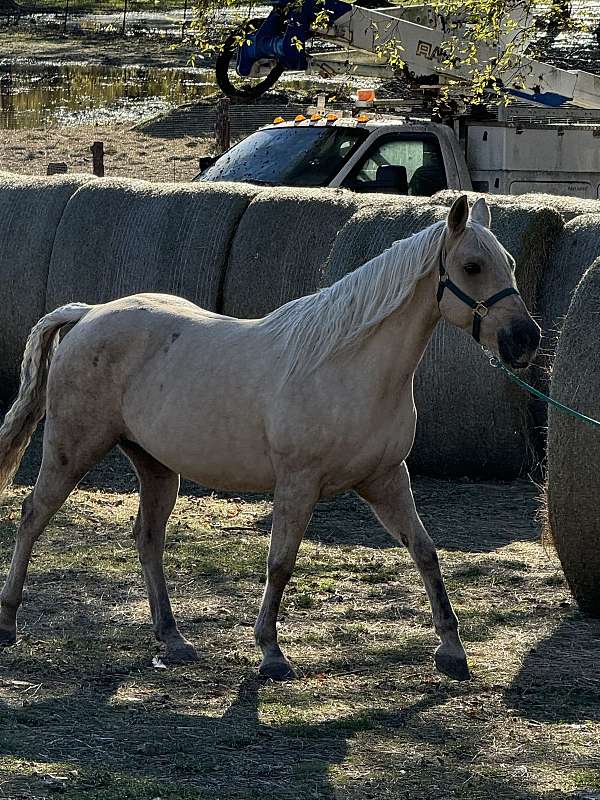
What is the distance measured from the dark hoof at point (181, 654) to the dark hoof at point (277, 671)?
0.36 metres

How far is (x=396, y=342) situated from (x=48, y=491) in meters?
1.64

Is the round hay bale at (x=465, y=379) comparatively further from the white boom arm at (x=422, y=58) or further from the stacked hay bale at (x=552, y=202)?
the white boom arm at (x=422, y=58)

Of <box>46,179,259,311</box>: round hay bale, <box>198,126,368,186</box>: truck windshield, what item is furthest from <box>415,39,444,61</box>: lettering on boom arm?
<box>46,179,259,311</box>: round hay bale

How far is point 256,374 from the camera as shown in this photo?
17.2ft

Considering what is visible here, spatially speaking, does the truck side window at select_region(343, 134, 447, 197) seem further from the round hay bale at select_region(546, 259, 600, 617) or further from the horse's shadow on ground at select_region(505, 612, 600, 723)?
the horse's shadow on ground at select_region(505, 612, 600, 723)

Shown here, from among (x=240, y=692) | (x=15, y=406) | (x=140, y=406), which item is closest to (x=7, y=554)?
(x=15, y=406)

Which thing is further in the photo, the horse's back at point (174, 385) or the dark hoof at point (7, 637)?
the dark hoof at point (7, 637)

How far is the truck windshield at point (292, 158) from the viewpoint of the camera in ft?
37.0

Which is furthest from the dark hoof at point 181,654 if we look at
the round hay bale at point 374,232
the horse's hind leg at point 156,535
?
the round hay bale at point 374,232

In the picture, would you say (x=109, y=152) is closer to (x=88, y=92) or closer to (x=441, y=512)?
(x=88, y=92)

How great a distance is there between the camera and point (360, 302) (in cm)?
507

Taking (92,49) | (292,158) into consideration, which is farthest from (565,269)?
(92,49)

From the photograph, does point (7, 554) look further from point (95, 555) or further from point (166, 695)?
point (166, 695)

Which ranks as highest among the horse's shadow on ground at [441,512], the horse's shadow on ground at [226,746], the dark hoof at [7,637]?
the horse's shadow on ground at [226,746]
